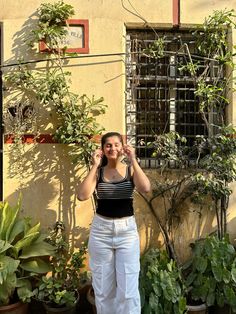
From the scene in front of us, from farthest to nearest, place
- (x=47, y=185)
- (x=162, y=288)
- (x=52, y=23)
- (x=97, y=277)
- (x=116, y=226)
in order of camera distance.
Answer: (x=47, y=185)
(x=52, y=23)
(x=162, y=288)
(x=97, y=277)
(x=116, y=226)

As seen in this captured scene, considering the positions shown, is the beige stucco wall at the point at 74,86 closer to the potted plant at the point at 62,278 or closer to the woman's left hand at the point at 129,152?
the potted plant at the point at 62,278

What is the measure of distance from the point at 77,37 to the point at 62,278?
2.73m

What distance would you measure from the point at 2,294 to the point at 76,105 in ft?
6.94

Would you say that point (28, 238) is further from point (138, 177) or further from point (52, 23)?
point (52, 23)

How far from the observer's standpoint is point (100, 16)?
4.27 meters

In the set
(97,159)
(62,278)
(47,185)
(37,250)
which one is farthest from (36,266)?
(97,159)

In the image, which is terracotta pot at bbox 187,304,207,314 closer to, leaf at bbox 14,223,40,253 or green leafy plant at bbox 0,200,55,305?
green leafy plant at bbox 0,200,55,305

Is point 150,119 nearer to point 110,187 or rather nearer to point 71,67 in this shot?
point 71,67

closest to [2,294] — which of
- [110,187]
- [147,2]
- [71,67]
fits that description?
[110,187]

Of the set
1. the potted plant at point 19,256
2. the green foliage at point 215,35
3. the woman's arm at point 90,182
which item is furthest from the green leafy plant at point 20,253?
the green foliage at point 215,35

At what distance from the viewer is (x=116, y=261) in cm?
312

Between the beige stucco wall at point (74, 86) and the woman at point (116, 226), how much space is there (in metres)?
1.18

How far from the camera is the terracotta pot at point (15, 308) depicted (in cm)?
365

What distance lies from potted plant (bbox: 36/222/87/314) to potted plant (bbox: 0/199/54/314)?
12cm
